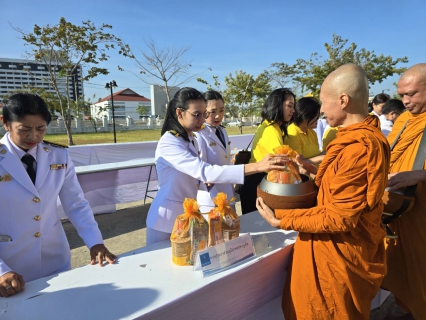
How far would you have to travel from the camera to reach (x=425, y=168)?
2.04 m

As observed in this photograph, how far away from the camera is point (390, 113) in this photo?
4.85 m

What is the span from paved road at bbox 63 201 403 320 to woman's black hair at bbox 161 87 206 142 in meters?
2.47

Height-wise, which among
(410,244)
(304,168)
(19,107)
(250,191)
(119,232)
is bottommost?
(119,232)

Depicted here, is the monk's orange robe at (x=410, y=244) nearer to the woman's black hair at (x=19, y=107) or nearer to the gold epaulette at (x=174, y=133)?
the gold epaulette at (x=174, y=133)

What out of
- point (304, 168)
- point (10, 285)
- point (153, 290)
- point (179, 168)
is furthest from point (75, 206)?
point (304, 168)

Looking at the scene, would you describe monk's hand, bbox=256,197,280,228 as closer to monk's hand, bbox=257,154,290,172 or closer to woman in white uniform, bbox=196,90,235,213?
monk's hand, bbox=257,154,290,172

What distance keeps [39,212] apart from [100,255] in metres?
0.39

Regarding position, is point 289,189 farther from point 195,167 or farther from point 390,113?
point 390,113

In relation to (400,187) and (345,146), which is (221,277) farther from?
(400,187)

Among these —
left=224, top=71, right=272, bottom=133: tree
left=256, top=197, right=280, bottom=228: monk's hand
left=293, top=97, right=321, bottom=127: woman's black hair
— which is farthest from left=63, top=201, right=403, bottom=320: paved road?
left=224, top=71, right=272, bottom=133: tree

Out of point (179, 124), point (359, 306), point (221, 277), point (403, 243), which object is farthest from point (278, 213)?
point (403, 243)

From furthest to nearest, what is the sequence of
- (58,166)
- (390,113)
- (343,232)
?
(390,113), (58,166), (343,232)

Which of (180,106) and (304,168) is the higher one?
(180,106)

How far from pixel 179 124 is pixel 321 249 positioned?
3.92 feet
